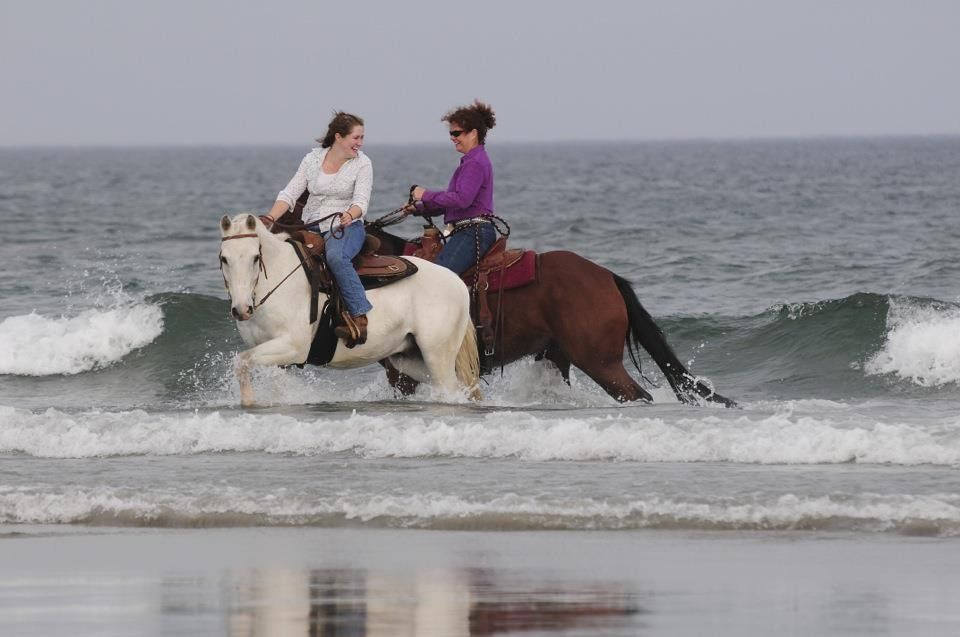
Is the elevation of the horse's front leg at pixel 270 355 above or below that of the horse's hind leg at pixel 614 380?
above

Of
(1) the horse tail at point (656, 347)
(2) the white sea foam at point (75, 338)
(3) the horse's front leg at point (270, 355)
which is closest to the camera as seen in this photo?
(3) the horse's front leg at point (270, 355)

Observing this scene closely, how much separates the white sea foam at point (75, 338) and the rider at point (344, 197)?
644 cm

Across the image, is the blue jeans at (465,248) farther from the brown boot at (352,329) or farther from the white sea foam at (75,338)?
the white sea foam at (75,338)

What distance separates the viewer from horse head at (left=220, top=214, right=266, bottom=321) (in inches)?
402

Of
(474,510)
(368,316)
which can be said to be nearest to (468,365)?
(368,316)

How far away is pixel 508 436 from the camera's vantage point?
390 inches

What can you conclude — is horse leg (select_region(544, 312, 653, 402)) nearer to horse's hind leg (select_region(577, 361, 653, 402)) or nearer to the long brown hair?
horse's hind leg (select_region(577, 361, 653, 402))

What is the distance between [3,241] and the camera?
31453mm

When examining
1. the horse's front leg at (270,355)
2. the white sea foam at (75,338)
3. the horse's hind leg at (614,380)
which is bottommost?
the white sea foam at (75,338)

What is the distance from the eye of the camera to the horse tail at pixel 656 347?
11.8m

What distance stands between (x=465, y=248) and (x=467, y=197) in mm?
467

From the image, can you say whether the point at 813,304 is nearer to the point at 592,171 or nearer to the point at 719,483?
the point at 719,483

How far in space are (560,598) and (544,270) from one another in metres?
5.39

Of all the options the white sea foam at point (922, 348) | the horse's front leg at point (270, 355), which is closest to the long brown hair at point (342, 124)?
the horse's front leg at point (270, 355)
